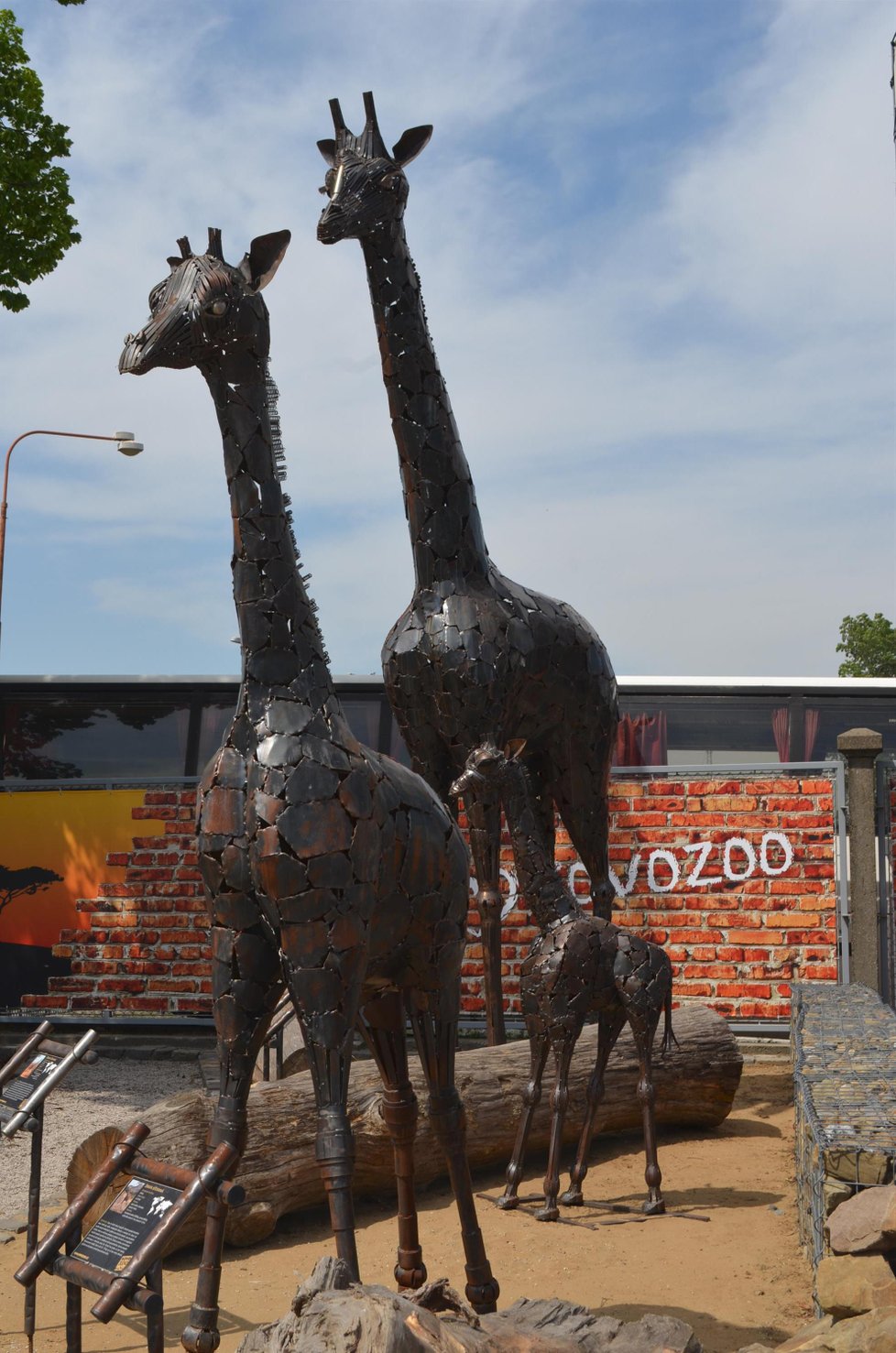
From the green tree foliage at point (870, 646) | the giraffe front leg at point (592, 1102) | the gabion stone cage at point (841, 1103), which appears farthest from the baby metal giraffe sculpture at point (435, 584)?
the green tree foliage at point (870, 646)

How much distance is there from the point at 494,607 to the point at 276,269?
2645 mm

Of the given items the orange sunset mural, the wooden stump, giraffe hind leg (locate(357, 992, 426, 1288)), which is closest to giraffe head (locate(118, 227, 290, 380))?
giraffe hind leg (locate(357, 992, 426, 1288))

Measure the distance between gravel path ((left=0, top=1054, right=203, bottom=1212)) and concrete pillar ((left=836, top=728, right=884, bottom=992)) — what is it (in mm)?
4909

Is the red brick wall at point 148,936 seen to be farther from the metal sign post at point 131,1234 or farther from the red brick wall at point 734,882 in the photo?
the metal sign post at point 131,1234

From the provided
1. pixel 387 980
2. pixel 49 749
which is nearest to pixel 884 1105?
pixel 387 980

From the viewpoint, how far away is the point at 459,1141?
4.82m

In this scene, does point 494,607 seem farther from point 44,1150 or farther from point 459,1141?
point 44,1150

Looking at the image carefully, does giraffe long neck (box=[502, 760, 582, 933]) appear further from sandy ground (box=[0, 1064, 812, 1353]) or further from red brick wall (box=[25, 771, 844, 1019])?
red brick wall (box=[25, 771, 844, 1019])

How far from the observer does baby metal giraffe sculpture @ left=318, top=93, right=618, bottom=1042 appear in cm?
645

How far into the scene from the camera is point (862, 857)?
10.0 metres

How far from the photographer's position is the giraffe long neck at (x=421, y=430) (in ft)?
21.5

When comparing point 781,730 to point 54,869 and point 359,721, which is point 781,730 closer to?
point 359,721

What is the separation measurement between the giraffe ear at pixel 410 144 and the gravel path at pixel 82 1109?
4675 millimetres

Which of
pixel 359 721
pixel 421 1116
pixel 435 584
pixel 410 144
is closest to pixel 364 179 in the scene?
pixel 410 144
